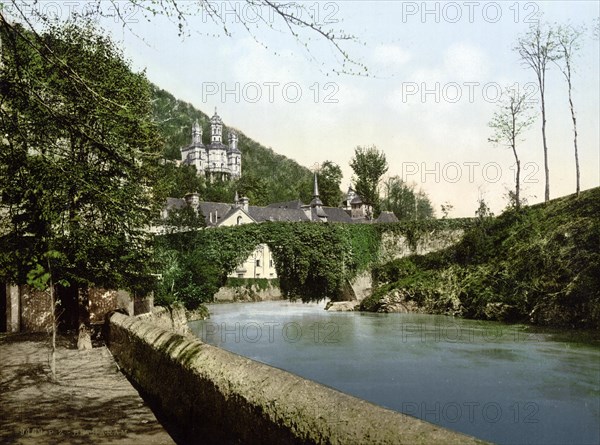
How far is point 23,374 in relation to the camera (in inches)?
326

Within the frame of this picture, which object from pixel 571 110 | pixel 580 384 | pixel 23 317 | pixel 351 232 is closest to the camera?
pixel 580 384

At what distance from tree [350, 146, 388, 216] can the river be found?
4135 centimetres

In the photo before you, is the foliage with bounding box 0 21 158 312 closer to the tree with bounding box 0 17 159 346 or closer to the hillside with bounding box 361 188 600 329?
the tree with bounding box 0 17 159 346

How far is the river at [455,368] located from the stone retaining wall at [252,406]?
5327 mm

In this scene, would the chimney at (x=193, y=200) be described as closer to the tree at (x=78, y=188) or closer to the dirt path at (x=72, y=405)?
the tree at (x=78, y=188)

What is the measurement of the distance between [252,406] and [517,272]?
2059cm

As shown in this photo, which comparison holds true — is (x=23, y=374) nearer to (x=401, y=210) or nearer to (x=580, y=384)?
(x=580, y=384)

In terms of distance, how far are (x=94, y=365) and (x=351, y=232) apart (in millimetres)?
23972

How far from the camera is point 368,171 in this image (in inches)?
2502

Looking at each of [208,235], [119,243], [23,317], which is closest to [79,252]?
[119,243]

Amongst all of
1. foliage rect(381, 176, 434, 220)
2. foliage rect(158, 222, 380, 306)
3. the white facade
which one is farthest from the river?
the white facade

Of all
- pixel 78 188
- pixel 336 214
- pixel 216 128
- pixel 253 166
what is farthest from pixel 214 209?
pixel 253 166

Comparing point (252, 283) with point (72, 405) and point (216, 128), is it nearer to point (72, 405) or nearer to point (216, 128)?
point (72, 405)

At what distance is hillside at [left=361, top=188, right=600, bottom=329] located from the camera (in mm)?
18625
